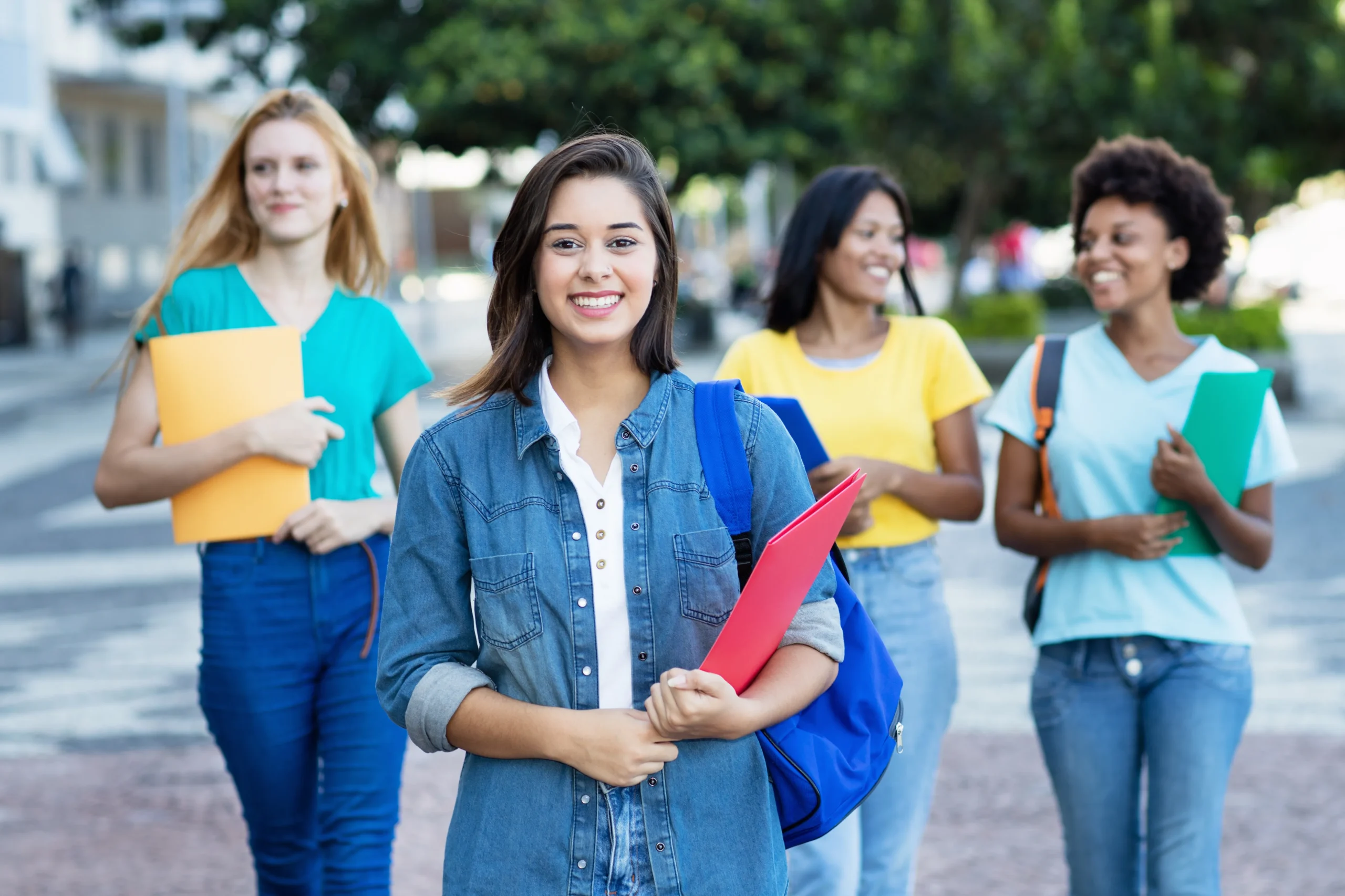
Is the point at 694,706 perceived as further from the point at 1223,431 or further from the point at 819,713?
the point at 1223,431

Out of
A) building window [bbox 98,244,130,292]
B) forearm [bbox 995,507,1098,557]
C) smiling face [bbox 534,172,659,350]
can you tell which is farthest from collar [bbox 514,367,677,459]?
building window [bbox 98,244,130,292]

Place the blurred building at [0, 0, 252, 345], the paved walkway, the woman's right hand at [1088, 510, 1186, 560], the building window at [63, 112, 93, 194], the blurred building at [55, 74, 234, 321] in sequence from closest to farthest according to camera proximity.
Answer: the woman's right hand at [1088, 510, 1186, 560] < the paved walkway < the blurred building at [0, 0, 252, 345] < the blurred building at [55, 74, 234, 321] < the building window at [63, 112, 93, 194]

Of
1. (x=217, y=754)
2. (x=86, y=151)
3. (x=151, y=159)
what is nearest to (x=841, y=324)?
(x=217, y=754)

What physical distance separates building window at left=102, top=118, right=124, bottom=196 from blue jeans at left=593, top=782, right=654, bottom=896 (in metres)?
41.1

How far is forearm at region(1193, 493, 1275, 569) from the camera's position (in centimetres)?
315

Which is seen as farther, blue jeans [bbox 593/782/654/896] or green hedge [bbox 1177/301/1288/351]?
green hedge [bbox 1177/301/1288/351]

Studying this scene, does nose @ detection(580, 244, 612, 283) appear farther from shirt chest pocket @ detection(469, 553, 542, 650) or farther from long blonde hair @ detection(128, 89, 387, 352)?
long blonde hair @ detection(128, 89, 387, 352)

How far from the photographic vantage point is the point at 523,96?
2134cm

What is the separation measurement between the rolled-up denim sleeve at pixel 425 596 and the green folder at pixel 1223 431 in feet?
5.51

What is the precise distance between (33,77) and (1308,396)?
2557 cm

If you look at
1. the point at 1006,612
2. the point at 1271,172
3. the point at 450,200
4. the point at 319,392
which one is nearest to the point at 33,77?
the point at 1271,172

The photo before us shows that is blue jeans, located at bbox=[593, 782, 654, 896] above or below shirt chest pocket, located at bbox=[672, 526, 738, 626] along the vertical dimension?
below

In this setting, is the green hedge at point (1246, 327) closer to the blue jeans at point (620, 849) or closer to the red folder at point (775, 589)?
the red folder at point (775, 589)

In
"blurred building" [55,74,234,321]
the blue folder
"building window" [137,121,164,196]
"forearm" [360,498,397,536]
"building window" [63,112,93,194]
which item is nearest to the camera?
the blue folder
